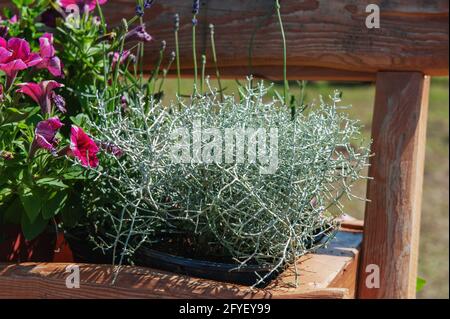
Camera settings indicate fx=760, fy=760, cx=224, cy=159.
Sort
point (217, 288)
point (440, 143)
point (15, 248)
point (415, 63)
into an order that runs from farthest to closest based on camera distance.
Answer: point (440, 143)
point (415, 63)
point (15, 248)
point (217, 288)

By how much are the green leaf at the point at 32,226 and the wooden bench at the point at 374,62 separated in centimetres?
64

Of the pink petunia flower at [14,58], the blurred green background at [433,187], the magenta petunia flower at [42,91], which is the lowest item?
the blurred green background at [433,187]

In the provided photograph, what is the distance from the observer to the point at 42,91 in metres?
1.51

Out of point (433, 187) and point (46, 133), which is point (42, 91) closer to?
point (46, 133)

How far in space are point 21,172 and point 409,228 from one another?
1.00 meters

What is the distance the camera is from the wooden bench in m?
1.91

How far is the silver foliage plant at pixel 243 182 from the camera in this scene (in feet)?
4.77

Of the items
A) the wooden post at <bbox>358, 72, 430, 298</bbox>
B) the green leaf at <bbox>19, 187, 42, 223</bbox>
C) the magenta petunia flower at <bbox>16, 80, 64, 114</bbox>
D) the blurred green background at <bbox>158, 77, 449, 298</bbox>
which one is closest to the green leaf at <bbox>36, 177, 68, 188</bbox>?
the green leaf at <bbox>19, 187, 42, 223</bbox>

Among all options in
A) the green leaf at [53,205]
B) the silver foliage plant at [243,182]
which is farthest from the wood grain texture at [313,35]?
the green leaf at [53,205]

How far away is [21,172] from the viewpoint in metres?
1.52

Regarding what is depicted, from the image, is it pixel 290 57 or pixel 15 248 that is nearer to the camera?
pixel 15 248

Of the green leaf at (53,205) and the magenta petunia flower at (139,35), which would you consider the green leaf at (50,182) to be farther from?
the magenta petunia flower at (139,35)
